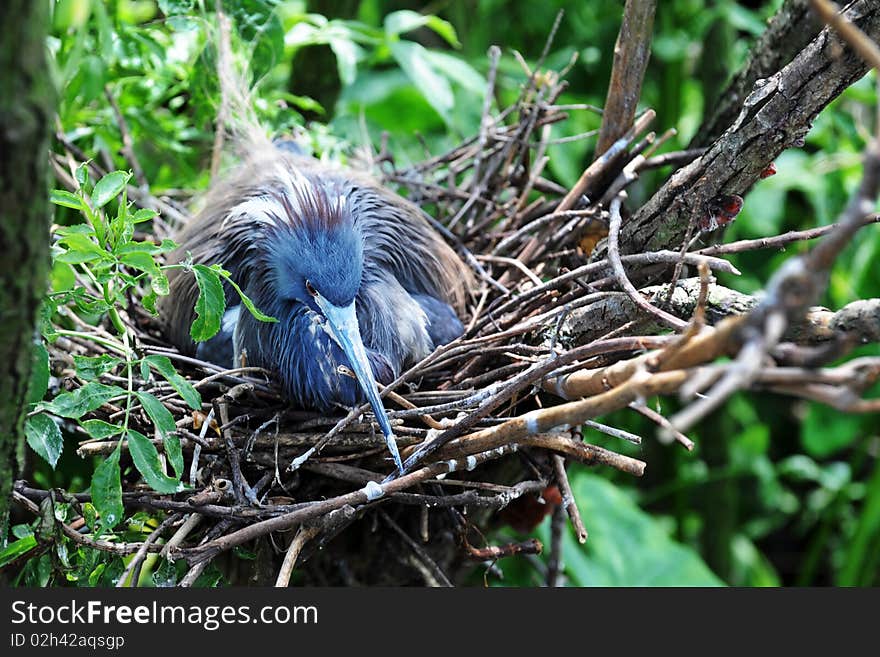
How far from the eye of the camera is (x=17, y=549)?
3.97 ft

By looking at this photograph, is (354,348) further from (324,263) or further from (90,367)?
(90,367)

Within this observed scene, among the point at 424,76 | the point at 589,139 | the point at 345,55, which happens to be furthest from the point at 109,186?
the point at 589,139

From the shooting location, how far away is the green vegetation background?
1.96 metres

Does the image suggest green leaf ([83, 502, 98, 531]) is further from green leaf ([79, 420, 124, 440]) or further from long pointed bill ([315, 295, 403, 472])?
long pointed bill ([315, 295, 403, 472])

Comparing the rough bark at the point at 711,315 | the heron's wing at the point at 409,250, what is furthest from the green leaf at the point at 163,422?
the heron's wing at the point at 409,250

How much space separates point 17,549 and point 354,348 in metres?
0.55

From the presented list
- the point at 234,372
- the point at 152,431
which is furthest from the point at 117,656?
the point at 234,372

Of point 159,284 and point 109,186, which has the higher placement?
point 109,186

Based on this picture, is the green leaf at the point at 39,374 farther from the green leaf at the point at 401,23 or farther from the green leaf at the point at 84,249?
the green leaf at the point at 401,23

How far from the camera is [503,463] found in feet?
5.19

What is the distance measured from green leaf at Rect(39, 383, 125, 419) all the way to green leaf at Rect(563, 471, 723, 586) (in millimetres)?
1763

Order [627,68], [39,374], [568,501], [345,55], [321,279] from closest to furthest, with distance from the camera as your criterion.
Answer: [39,374]
[568,501]
[321,279]
[627,68]
[345,55]

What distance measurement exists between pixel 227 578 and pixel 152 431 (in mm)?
415

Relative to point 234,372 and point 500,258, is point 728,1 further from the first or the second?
point 234,372
